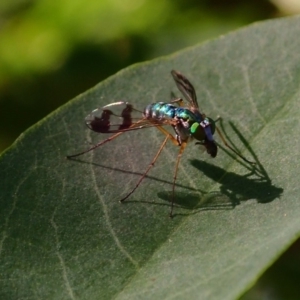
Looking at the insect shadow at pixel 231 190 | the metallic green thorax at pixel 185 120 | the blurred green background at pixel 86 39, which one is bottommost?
the insect shadow at pixel 231 190

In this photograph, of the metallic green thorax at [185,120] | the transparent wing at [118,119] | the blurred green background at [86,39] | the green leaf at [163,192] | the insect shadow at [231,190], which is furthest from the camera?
the blurred green background at [86,39]

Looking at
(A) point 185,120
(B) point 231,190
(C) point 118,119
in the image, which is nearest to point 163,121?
(A) point 185,120

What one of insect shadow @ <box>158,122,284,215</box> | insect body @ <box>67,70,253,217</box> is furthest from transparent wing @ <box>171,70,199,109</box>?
insect shadow @ <box>158,122,284,215</box>

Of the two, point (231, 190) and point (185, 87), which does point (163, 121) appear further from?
point (231, 190)

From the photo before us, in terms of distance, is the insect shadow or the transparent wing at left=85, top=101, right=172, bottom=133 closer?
the insect shadow

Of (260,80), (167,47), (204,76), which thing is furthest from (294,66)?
(167,47)

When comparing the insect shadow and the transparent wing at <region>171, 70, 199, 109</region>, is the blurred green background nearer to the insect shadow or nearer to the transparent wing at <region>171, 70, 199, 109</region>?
the transparent wing at <region>171, 70, 199, 109</region>

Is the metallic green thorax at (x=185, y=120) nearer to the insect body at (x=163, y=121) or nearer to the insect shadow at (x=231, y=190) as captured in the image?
the insect body at (x=163, y=121)

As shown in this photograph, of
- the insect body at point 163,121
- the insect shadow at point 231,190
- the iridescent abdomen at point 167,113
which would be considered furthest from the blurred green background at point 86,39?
the insect shadow at point 231,190
